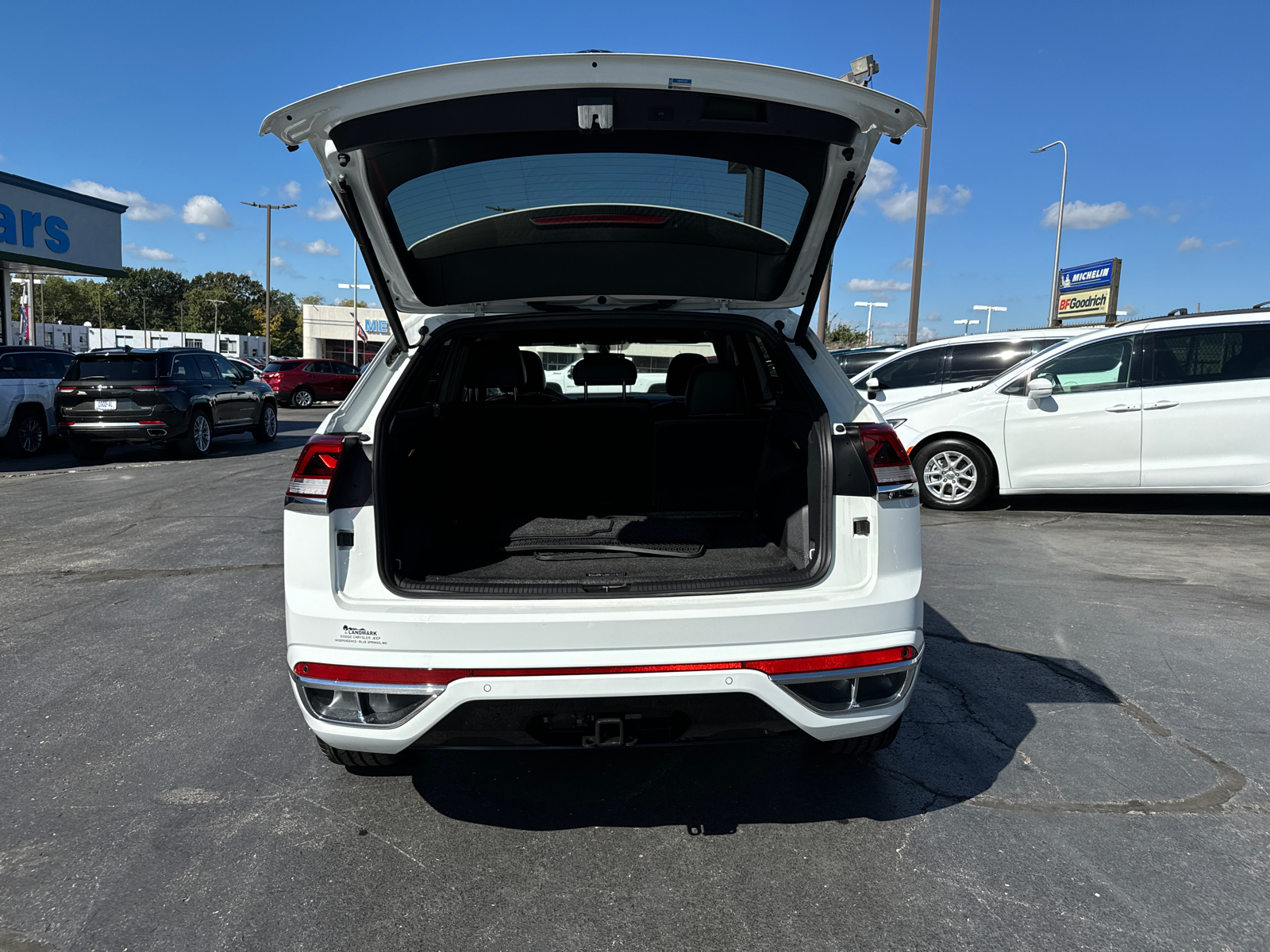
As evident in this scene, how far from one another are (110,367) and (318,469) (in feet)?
37.0

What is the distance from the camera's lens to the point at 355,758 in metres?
2.67

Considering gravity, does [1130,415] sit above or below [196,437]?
above

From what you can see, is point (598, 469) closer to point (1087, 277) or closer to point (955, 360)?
point (955, 360)

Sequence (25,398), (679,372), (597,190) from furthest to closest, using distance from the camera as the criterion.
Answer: (25,398)
(679,372)
(597,190)

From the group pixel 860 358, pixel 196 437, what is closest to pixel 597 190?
pixel 196 437

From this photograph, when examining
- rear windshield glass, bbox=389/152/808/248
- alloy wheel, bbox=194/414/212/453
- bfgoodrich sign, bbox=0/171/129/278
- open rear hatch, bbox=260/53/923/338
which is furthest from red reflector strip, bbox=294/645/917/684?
bfgoodrich sign, bbox=0/171/129/278

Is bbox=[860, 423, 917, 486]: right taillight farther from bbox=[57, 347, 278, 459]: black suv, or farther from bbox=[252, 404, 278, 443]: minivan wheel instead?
bbox=[252, 404, 278, 443]: minivan wheel

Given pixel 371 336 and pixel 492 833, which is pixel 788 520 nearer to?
pixel 492 833

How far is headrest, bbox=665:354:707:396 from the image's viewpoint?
14.5 feet

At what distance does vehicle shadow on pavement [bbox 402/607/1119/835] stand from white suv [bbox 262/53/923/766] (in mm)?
264

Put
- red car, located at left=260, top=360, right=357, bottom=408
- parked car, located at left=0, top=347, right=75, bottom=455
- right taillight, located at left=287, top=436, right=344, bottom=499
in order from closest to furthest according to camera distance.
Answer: right taillight, located at left=287, top=436, right=344, bottom=499 < parked car, located at left=0, top=347, right=75, bottom=455 < red car, located at left=260, top=360, right=357, bottom=408

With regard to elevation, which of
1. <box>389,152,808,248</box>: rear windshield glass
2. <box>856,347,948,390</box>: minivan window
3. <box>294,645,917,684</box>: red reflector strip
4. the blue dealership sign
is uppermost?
the blue dealership sign

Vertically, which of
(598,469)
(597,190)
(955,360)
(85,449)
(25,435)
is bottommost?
(85,449)

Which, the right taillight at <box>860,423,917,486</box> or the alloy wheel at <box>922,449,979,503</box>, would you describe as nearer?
the right taillight at <box>860,423,917,486</box>
